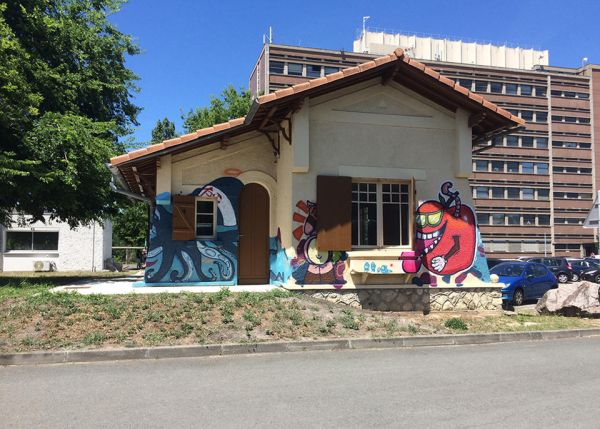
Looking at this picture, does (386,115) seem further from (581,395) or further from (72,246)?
(72,246)

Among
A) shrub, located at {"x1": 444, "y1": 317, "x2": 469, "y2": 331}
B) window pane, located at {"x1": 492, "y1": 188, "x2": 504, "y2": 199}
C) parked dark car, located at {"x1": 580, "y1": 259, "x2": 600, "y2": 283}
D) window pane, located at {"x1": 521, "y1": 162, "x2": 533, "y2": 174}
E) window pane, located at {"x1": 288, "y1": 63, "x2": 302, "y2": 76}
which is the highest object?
window pane, located at {"x1": 288, "y1": 63, "x2": 302, "y2": 76}

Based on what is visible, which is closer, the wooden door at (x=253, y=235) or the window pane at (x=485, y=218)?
the wooden door at (x=253, y=235)

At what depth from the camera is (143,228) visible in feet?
143

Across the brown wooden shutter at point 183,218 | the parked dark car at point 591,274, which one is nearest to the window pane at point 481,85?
the parked dark car at point 591,274

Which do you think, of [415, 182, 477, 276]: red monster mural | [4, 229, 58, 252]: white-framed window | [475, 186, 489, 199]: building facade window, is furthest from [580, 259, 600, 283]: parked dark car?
[475, 186, 489, 199]: building facade window

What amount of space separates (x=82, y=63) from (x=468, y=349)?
15948mm

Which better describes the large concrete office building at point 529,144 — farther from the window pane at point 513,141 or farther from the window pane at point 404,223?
the window pane at point 404,223

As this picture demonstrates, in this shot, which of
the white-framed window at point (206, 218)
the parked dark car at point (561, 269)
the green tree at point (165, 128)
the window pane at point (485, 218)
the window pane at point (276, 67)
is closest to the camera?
the white-framed window at point (206, 218)

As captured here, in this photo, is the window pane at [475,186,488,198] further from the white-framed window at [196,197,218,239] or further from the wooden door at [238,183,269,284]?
the white-framed window at [196,197,218,239]

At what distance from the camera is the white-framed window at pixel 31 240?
98.4 ft

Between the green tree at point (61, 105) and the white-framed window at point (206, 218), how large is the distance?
4610 millimetres

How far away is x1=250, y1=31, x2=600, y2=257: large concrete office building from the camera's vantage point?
79.2m

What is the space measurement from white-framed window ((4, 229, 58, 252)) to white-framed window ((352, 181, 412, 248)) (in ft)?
82.5

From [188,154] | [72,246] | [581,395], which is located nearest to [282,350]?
[581,395]
